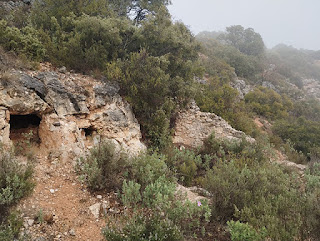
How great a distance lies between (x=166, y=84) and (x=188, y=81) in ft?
6.63

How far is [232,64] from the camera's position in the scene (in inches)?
918

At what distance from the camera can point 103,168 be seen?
429 cm

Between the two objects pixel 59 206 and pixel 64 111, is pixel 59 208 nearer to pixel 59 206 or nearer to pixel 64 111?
pixel 59 206

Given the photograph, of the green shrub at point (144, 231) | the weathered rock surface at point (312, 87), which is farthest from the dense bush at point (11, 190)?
the weathered rock surface at point (312, 87)

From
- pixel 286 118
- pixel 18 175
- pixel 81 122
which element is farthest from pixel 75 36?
pixel 286 118

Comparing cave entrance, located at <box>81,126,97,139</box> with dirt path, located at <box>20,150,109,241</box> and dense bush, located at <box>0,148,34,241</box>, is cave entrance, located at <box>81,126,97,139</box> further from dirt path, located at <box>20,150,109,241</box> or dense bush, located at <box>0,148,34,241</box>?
dense bush, located at <box>0,148,34,241</box>

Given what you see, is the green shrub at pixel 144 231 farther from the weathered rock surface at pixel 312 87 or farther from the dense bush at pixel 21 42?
the weathered rock surface at pixel 312 87

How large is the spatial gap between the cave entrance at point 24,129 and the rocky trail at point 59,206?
0.68 meters

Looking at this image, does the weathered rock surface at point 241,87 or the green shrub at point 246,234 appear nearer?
the green shrub at point 246,234

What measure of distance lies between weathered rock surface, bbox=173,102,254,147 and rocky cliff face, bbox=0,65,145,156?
2.80 metres

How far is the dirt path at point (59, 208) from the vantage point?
3.18 meters

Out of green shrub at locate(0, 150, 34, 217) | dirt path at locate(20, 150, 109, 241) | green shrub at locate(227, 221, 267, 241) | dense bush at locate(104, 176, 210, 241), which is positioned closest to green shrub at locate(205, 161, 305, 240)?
green shrub at locate(227, 221, 267, 241)

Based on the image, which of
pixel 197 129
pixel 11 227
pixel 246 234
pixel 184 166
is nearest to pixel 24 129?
pixel 11 227

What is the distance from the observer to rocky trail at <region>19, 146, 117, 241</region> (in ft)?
10.4
